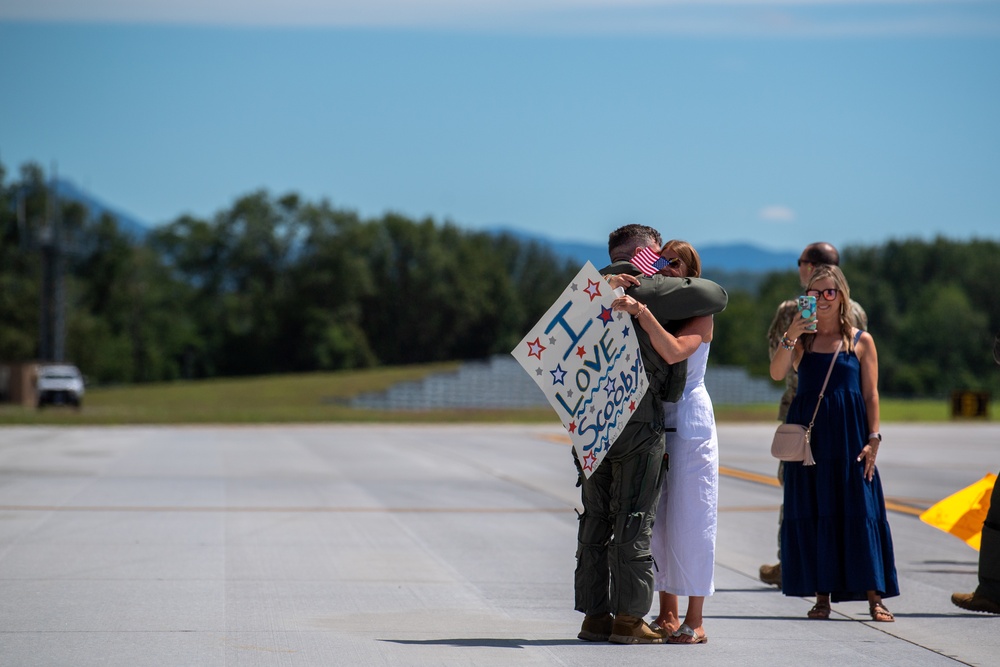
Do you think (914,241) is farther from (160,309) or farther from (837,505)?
(837,505)

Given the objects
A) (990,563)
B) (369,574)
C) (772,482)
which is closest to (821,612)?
(990,563)

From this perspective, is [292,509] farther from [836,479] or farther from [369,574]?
[836,479]

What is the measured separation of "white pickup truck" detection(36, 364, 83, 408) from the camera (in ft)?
163

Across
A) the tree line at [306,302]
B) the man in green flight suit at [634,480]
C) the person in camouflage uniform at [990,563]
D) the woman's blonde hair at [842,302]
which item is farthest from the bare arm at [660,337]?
the tree line at [306,302]

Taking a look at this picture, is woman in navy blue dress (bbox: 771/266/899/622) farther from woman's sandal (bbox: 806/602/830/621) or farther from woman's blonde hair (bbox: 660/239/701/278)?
woman's blonde hair (bbox: 660/239/701/278)

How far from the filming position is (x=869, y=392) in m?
7.08

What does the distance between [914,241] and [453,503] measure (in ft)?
446

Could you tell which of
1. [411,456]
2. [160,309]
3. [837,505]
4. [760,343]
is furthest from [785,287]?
[837,505]

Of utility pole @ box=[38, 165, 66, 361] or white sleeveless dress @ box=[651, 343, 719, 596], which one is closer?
white sleeveless dress @ box=[651, 343, 719, 596]

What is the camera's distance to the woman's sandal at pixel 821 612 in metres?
7.16

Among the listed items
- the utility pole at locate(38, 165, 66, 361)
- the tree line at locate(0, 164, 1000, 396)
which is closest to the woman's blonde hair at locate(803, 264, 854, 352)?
the utility pole at locate(38, 165, 66, 361)

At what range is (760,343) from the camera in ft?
433

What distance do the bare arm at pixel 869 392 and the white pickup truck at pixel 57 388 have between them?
46892 mm

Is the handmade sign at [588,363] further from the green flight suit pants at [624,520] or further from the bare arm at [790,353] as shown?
the bare arm at [790,353]
